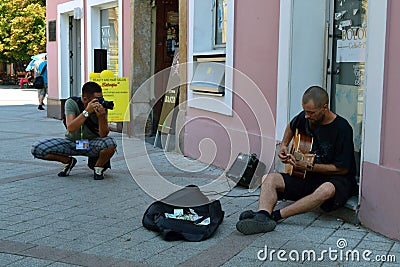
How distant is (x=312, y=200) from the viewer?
16.4 feet

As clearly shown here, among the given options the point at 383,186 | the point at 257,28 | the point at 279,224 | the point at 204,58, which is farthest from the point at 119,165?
the point at 383,186

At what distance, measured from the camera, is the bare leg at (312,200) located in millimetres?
4969

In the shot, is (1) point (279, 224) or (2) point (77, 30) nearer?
(1) point (279, 224)

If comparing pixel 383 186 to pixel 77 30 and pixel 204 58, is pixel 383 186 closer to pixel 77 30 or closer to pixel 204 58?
pixel 204 58

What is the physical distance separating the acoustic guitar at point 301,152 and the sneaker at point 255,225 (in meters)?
0.59

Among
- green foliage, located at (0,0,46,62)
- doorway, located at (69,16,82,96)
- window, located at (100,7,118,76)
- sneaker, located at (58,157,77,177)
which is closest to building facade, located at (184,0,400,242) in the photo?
sneaker, located at (58,157,77,177)

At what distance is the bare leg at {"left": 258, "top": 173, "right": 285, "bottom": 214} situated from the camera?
509 centimetres

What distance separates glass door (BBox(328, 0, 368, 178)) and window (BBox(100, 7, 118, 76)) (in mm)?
6832

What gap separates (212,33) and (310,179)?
4.01 metres

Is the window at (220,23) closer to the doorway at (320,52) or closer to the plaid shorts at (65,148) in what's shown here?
the doorway at (320,52)

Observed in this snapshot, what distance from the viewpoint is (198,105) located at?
8477 millimetres

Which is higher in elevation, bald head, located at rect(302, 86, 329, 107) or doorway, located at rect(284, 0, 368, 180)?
doorway, located at rect(284, 0, 368, 180)

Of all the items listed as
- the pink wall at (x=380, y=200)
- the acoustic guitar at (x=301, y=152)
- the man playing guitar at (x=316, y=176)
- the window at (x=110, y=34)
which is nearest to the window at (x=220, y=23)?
the acoustic guitar at (x=301, y=152)

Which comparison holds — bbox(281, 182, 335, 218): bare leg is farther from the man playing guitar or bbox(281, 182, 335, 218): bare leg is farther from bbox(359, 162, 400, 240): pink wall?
bbox(359, 162, 400, 240): pink wall
